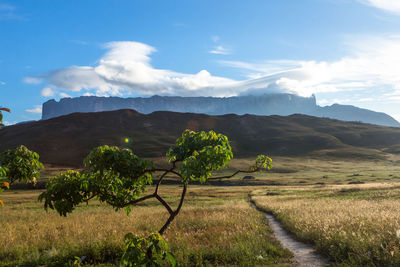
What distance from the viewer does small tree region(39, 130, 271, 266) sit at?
17.3ft

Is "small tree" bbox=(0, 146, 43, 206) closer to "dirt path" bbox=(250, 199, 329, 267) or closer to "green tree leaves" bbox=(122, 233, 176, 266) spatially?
"green tree leaves" bbox=(122, 233, 176, 266)

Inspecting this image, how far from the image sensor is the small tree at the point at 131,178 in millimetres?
5285

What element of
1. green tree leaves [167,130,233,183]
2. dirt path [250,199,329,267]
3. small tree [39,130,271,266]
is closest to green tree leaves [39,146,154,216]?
small tree [39,130,271,266]

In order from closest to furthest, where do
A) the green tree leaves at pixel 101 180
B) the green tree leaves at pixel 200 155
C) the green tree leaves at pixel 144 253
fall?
the green tree leaves at pixel 144 253
the green tree leaves at pixel 200 155
the green tree leaves at pixel 101 180

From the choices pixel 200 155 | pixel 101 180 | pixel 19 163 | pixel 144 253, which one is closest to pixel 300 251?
pixel 200 155

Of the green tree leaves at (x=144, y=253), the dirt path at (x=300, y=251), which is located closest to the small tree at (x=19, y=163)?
the green tree leaves at (x=144, y=253)

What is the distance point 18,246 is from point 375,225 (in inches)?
587

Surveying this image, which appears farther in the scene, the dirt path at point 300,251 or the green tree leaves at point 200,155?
the dirt path at point 300,251

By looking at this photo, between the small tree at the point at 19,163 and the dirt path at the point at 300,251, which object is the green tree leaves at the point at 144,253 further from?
the dirt path at the point at 300,251

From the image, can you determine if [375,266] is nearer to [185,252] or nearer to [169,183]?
[185,252]

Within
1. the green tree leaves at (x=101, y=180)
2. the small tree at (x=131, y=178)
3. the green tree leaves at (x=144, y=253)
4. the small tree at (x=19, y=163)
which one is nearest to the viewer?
the green tree leaves at (x=144, y=253)

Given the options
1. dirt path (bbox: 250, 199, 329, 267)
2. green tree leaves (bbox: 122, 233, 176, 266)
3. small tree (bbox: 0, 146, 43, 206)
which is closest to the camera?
green tree leaves (bbox: 122, 233, 176, 266)

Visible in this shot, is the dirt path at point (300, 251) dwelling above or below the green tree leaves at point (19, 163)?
below

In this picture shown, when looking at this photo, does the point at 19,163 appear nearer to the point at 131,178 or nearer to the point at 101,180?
the point at 101,180
